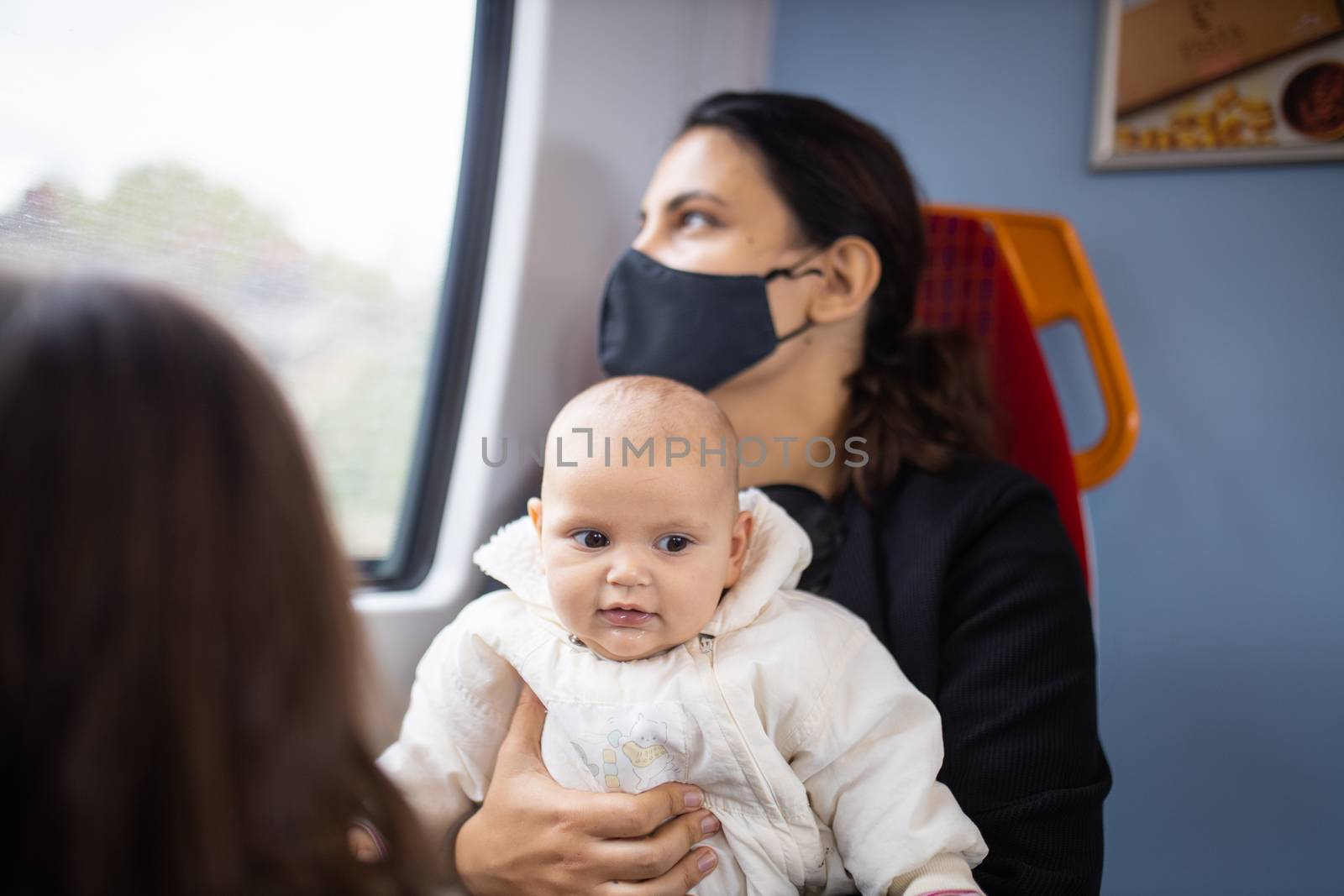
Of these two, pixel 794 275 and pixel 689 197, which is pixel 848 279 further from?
pixel 689 197

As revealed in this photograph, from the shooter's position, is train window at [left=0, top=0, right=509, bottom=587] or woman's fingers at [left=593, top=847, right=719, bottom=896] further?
train window at [left=0, top=0, right=509, bottom=587]

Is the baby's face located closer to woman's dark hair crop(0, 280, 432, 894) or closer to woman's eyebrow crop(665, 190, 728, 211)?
woman's dark hair crop(0, 280, 432, 894)

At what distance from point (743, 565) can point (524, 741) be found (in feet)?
1.31

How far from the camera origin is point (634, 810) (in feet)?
3.76

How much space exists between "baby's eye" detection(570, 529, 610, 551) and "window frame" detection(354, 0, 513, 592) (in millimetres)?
841

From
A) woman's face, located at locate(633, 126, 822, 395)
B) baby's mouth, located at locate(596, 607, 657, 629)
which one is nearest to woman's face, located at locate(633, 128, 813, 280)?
woman's face, located at locate(633, 126, 822, 395)

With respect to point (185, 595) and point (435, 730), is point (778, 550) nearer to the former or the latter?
point (435, 730)

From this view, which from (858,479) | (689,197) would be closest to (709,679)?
(858,479)

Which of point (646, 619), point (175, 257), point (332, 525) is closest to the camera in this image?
point (332, 525)

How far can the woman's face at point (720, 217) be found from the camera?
1.72 m

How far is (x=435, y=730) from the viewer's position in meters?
1.34

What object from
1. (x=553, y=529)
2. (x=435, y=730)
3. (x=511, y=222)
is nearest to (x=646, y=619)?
(x=553, y=529)

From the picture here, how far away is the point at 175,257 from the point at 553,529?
32.8 inches

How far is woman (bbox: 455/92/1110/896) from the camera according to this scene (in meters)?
1.24
